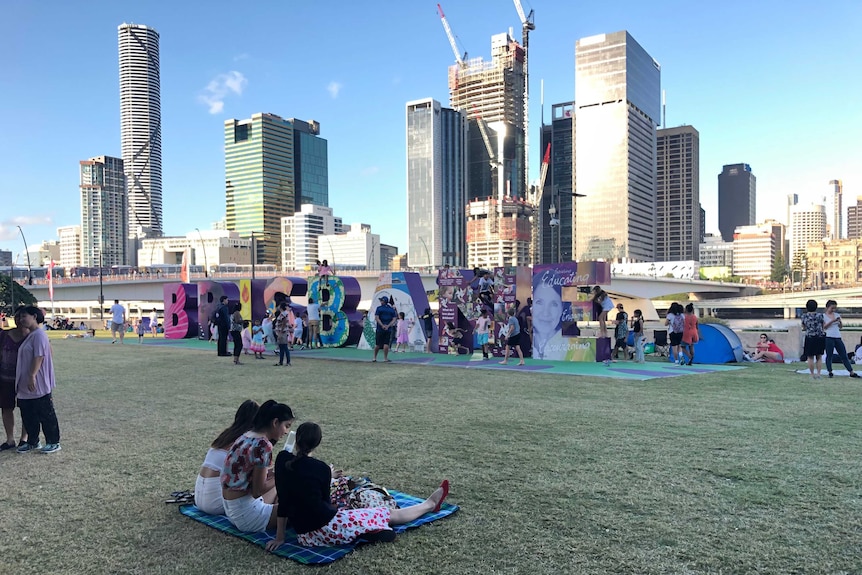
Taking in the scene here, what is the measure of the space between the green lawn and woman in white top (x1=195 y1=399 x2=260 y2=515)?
210 millimetres

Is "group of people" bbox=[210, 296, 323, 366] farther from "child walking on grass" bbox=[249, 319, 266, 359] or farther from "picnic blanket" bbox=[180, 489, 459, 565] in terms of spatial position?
"picnic blanket" bbox=[180, 489, 459, 565]

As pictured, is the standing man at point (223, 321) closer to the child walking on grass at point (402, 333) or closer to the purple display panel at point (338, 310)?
the purple display panel at point (338, 310)

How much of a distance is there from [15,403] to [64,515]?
3294 millimetres

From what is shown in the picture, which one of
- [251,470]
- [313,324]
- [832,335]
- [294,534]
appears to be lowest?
[294,534]

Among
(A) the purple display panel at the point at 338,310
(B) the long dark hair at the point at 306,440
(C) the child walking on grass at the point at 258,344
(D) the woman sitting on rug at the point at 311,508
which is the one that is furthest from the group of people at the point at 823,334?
(A) the purple display panel at the point at 338,310

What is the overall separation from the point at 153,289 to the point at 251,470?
55784 millimetres

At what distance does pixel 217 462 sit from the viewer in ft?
16.8

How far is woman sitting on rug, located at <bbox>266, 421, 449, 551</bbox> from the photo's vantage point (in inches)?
177

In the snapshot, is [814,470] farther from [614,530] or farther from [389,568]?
[389,568]

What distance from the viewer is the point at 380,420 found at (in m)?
9.21

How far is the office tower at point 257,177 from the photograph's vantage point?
7421 inches

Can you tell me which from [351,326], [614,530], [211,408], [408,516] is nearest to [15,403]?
[211,408]

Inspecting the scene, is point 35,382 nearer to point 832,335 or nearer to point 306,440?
point 306,440

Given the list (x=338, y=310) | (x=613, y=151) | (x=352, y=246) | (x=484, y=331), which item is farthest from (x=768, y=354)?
(x=352, y=246)
